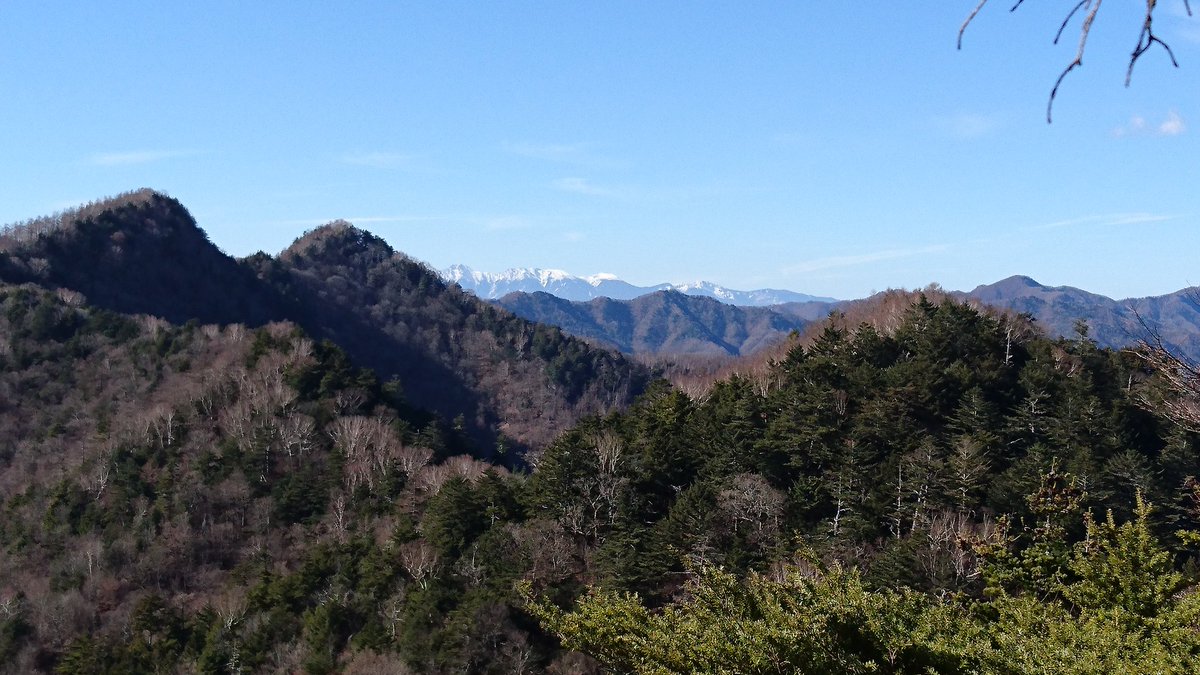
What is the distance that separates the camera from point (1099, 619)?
31.8ft

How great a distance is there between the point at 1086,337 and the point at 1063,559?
4183 centimetres

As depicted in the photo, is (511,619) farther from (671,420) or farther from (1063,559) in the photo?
(1063,559)

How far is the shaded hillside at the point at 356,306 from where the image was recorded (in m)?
98.2

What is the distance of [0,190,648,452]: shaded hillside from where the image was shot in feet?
322

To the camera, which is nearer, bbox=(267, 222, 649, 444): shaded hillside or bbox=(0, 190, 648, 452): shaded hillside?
bbox=(0, 190, 648, 452): shaded hillside

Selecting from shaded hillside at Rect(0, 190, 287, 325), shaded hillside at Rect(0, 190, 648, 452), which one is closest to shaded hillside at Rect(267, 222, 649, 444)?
shaded hillside at Rect(0, 190, 648, 452)

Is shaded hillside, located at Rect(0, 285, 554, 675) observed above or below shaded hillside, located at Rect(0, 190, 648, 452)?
below

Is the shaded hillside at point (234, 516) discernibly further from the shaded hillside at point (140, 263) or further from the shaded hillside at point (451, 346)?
the shaded hillside at point (451, 346)

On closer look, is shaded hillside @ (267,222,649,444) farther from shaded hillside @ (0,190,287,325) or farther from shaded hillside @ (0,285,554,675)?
shaded hillside @ (0,285,554,675)

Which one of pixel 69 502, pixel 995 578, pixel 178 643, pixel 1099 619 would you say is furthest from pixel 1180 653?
pixel 69 502

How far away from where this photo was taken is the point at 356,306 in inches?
5012

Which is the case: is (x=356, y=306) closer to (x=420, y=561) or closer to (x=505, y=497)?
(x=505, y=497)

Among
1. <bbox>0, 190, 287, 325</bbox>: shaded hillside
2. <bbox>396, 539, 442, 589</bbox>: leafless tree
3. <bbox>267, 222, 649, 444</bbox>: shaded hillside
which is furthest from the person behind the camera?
<bbox>267, 222, 649, 444</bbox>: shaded hillside

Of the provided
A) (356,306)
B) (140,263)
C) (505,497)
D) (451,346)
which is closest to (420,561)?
(505,497)
